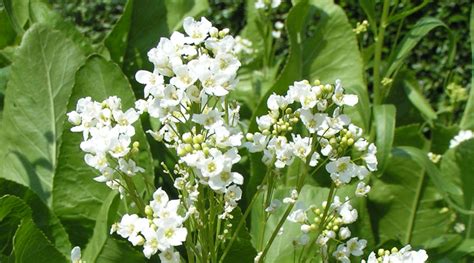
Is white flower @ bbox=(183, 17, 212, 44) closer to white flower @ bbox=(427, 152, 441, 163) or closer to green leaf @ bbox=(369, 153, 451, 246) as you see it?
green leaf @ bbox=(369, 153, 451, 246)

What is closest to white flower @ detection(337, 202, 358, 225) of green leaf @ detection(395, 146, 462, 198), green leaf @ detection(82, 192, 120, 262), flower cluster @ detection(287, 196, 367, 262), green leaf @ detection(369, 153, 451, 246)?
flower cluster @ detection(287, 196, 367, 262)

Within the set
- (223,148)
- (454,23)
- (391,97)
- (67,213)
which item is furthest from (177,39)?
(454,23)

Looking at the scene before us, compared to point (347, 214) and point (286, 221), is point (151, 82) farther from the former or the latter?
point (286, 221)

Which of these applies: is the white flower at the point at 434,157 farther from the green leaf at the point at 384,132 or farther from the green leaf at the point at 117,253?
the green leaf at the point at 117,253

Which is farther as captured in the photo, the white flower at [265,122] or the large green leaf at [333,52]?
the large green leaf at [333,52]

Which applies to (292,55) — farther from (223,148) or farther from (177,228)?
(177,228)

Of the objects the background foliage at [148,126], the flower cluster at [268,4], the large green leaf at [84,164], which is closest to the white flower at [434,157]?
the background foliage at [148,126]
